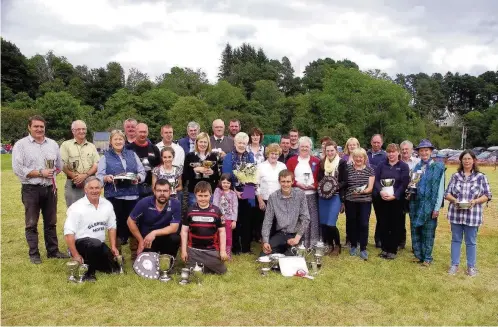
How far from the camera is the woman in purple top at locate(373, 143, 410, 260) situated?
6.34 metres

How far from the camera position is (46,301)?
15.0 feet

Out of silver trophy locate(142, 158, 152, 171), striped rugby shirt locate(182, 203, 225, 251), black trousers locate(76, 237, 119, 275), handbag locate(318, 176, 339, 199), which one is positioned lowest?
black trousers locate(76, 237, 119, 275)

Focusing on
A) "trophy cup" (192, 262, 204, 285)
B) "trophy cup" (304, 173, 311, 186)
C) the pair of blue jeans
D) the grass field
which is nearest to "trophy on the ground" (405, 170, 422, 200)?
the pair of blue jeans

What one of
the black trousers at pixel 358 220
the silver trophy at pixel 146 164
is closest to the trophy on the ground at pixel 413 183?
the black trousers at pixel 358 220

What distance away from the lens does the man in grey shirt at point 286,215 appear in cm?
604

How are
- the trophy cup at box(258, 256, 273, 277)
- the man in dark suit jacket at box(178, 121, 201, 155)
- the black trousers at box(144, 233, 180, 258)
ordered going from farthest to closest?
the man in dark suit jacket at box(178, 121, 201, 155), the black trousers at box(144, 233, 180, 258), the trophy cup at box(258, 256, 273, 277)

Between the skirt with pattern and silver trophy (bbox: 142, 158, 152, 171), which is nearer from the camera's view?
silver trophy (bbox: 142, 158, 152, 171)

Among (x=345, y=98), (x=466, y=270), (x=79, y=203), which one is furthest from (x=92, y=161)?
(x=345, y=98)

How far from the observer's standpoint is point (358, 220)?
6465 mm

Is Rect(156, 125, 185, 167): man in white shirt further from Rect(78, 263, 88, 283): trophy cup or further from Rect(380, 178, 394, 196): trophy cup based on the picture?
Rect(380, 178, 394, 196): trophy cup

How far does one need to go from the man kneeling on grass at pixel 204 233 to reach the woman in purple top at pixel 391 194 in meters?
2.61

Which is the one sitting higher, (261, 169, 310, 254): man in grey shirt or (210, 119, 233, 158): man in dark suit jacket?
(210, 119, 233, 158): man in dark suit jacket

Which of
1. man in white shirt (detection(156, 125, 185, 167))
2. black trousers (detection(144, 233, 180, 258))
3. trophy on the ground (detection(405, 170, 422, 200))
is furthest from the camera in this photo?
man in white shirt (detection(156, 125, 185, 167))

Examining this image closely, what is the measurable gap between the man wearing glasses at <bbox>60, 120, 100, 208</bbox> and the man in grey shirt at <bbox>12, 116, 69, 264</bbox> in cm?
17
